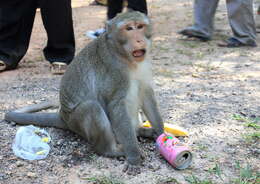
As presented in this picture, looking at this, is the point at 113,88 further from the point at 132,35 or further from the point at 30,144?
the point at 30,144

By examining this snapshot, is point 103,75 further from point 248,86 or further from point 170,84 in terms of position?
point 248,86

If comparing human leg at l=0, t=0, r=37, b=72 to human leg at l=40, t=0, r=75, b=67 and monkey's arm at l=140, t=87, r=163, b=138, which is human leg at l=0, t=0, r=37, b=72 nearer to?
human leg at l=40, t=0, r=75, b=67

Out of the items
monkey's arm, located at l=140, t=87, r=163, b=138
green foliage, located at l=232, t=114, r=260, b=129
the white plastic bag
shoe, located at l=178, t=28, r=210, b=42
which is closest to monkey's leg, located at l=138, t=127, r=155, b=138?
monkey's arm, located at l=140, t=87, r=163, b=138

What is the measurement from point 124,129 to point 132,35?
75cm

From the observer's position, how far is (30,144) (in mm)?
3494

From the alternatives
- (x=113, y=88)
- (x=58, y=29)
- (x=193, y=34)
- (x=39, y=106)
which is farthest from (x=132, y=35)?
(x=193, y=34)

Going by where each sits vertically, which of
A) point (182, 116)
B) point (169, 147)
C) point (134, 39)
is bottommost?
point (182, 116)

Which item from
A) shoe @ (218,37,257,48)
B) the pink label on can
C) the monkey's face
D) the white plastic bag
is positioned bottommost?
shoe @ (218,37,257,48)

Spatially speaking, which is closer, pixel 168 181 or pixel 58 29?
pixel 168 181

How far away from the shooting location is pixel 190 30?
23.6ft

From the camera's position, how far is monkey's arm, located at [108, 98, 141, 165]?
10.6 ft

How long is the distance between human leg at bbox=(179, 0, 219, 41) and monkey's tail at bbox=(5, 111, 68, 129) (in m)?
4.03

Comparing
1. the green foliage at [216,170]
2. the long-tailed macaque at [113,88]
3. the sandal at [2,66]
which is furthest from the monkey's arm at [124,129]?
the sandal at [2,66]

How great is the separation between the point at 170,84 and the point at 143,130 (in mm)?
1544
